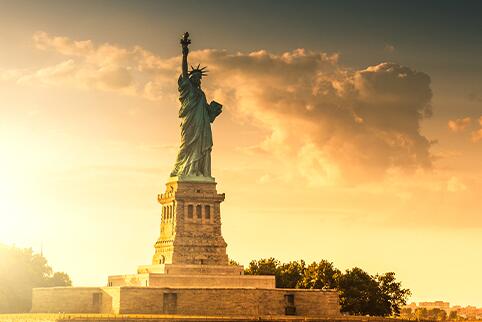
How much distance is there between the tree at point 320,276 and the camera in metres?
95.2

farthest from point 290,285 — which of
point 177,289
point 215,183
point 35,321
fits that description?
point 35,321

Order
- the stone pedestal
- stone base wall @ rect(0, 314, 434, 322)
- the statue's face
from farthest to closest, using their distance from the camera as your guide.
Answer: the statue's face
the stone pedestal
stone base wall @ rect(0, 314, 434, 322)

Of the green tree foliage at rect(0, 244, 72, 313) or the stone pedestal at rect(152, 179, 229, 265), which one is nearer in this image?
the stone pedestal at rect(152, 179, 229, 265)

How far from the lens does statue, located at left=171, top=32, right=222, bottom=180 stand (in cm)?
8619

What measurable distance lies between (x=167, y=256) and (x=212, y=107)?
47.8ft

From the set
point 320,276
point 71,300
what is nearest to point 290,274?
point 320,276

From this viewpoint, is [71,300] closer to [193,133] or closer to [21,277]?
[193,133]

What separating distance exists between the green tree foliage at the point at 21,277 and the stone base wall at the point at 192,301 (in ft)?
44.6

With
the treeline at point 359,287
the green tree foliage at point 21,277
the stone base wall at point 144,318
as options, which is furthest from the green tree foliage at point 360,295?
the green tree foliage at point 21,277

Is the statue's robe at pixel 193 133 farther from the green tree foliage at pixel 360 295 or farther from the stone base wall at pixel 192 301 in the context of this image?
the green tree foliage at pixel 360 295

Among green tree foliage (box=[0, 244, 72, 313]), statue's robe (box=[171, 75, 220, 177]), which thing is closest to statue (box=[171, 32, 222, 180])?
statue's robe (box=[171, 75, 220, 177])

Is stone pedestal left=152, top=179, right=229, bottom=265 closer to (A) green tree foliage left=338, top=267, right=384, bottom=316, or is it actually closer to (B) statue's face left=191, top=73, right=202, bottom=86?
(B) statue's face left=191, top=73, right=202, bottom=86

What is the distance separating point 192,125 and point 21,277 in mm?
26548

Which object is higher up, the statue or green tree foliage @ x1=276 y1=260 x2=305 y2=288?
the statue
